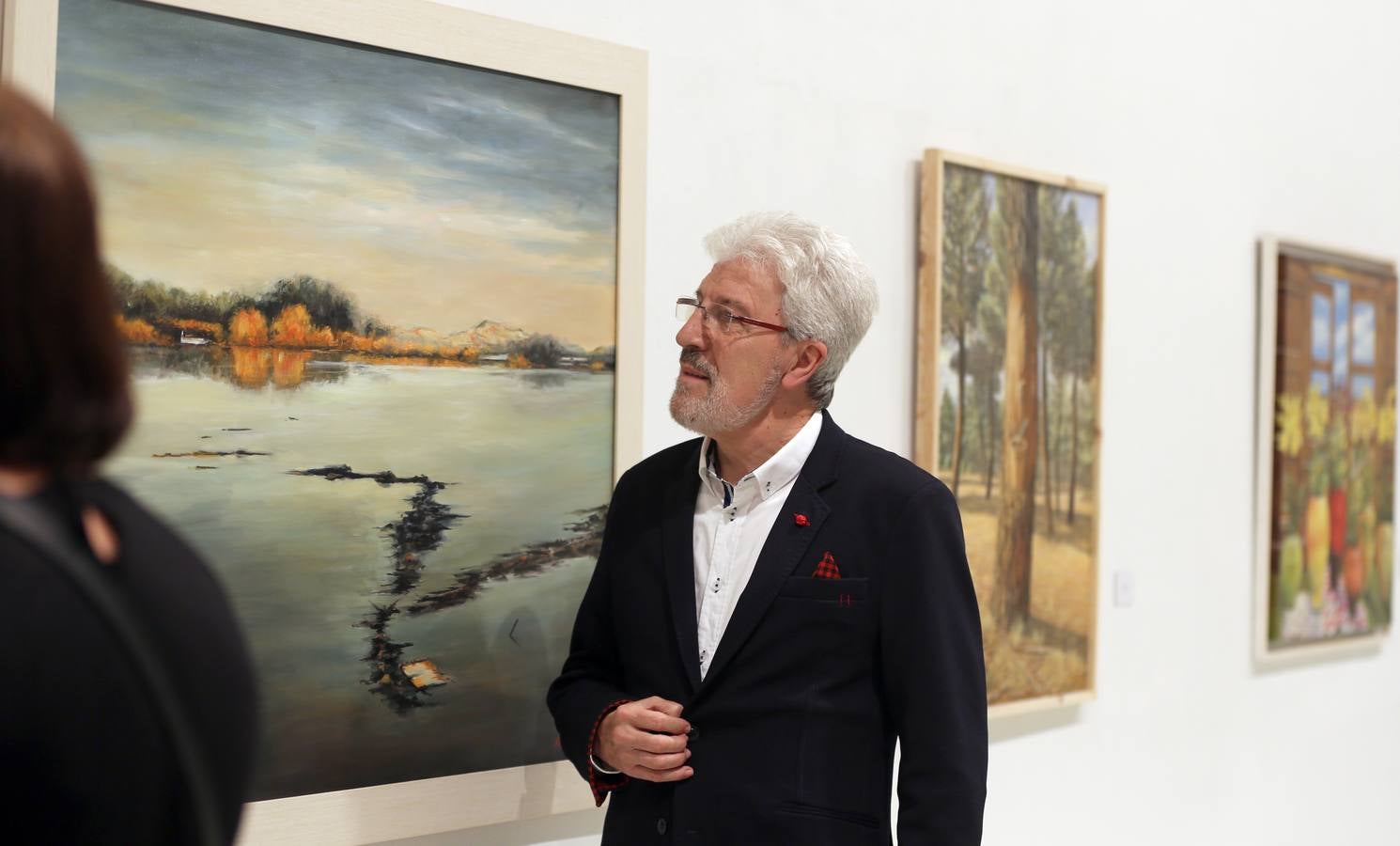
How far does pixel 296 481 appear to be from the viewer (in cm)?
215

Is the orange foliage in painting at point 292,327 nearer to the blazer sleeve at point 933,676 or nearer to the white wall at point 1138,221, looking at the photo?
the white wall at point 1138,221

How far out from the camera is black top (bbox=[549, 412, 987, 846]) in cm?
192

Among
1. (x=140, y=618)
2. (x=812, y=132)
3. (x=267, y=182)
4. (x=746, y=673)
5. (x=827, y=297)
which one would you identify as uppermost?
(x=812, y=132)

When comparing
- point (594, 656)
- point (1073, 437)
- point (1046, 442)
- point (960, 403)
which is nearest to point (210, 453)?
point (594, 656)

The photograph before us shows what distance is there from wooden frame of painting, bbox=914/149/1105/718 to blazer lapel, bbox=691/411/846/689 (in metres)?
1.07

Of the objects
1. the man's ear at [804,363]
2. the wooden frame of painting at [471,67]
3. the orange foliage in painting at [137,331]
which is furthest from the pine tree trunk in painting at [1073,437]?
the orange foliage in painting at [137,331]

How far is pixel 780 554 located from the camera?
1984 mm

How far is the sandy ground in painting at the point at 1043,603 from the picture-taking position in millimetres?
3191

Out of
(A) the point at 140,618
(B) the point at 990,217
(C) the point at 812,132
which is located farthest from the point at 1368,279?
(A) the point at 140,618

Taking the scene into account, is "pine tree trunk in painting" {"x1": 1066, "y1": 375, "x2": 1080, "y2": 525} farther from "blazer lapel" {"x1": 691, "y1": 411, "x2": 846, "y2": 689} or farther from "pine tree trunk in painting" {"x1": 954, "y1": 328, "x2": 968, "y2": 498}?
"blazer lapel" {"x1": 691, "y1": 411, "x2": 846, "y2": 689}

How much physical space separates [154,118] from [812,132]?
4.73ft

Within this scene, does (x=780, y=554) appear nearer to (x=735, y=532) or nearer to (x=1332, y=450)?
(x=735, y=532)

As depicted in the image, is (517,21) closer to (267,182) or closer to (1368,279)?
(267,182)

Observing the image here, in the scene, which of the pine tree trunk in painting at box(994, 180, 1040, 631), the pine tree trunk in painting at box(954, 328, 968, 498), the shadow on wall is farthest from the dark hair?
the shadow on wall
